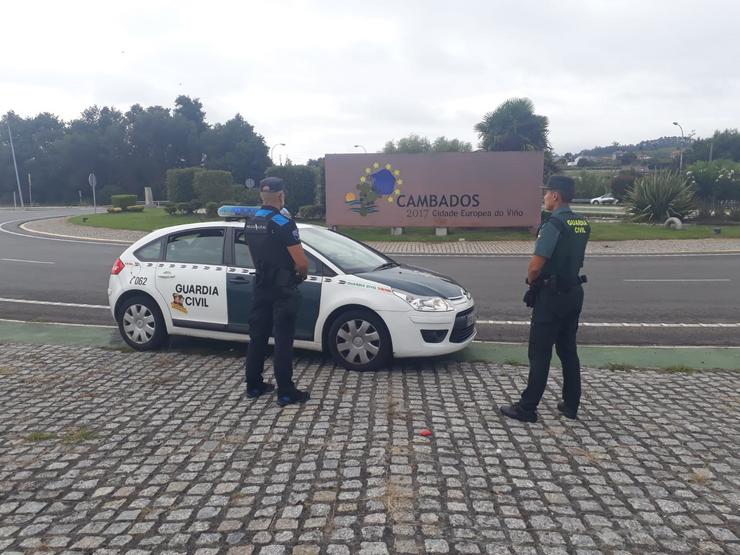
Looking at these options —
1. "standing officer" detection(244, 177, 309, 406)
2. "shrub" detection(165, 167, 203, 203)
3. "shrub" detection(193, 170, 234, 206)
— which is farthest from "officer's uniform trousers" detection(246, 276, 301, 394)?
"shrub" detection(165, 167, 203, 203)

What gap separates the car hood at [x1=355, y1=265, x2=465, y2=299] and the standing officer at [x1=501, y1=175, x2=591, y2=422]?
1516mm

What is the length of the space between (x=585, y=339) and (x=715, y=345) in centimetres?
148

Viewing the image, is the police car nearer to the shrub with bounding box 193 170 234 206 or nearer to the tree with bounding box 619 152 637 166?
the shrub with bounding box 193 170 234 206

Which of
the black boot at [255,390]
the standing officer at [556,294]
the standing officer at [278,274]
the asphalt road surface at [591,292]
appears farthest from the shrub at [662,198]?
the black boot at [255,390]

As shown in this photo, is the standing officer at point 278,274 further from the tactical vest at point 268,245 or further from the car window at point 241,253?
the car window at point 241,253

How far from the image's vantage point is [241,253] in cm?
661

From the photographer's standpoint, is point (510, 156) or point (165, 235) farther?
point (510, 156)

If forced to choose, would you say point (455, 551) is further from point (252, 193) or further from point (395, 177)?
point (252, 193)

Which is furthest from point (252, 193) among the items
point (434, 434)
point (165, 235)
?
point (434, 434)

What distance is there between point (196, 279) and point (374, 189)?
1738 cm

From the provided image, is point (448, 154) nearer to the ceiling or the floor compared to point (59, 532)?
nearer to the ceiling

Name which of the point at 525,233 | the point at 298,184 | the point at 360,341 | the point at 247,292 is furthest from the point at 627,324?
the point at 298,184

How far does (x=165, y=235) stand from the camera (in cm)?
706

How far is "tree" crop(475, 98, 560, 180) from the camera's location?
40250 millimetres
